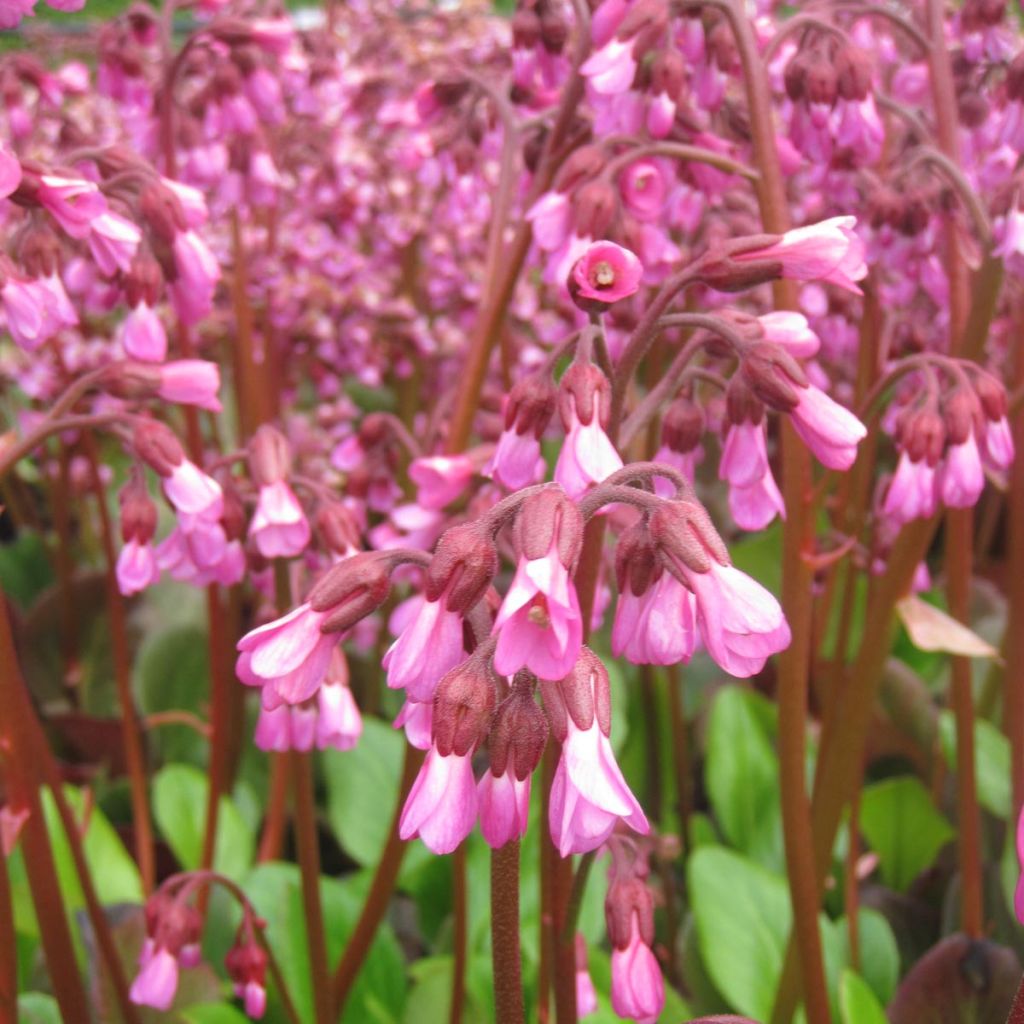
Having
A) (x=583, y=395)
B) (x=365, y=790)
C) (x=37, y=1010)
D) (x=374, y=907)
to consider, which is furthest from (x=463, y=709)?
(x=365, y=790)

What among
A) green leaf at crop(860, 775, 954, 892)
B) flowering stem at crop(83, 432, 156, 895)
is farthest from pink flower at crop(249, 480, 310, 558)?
green leaf at crop(860, 775, 954, 892)

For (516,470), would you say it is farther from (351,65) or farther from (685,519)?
(351,65)

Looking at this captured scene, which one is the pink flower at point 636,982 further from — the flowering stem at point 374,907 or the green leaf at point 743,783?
the green leaf at point 743,783

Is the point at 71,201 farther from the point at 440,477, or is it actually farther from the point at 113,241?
the point at 440,477

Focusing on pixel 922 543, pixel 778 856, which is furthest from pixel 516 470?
pixel 778 856

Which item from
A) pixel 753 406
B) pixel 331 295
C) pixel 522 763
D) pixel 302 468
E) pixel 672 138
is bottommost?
pixel 302 468
